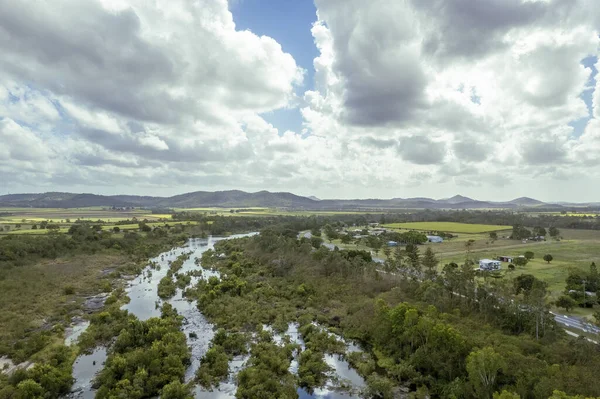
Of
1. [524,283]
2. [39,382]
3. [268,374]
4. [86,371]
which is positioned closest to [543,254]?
[524,283]

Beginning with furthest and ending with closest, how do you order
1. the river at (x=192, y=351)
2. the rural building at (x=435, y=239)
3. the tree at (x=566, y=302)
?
1. the rural building at (x=435, y=239)
2. the tree at (x=566, y=302)
3. the river at (x=192, y=351)

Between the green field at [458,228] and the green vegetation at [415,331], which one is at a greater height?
the green field at [458,228]

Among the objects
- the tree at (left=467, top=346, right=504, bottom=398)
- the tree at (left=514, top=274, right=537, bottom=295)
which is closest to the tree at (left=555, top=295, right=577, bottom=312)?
the tree at (left=514, top=274, right=537, bottom=295)

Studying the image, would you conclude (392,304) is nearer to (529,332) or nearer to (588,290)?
(529,332)

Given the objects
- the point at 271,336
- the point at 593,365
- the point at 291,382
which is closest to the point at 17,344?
the point at 271,336

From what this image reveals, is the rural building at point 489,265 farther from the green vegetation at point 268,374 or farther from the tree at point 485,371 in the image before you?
the green vegetation at point 268,374

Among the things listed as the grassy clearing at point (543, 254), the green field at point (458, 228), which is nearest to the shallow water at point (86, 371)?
the grassy clearing at point (543, 254)

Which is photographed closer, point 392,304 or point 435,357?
point 435,357

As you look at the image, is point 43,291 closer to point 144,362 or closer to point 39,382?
point 39,382

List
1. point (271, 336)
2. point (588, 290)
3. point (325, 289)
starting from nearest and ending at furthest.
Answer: point (271, 336)
point (588, 290)
point (325, 289)
